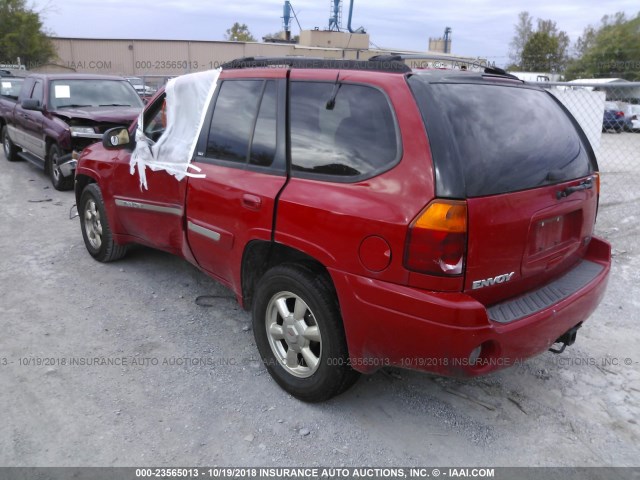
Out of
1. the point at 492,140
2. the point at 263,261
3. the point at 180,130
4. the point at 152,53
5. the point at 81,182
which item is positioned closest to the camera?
the point at 492,140

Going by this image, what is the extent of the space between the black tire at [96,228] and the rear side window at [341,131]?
283 centimetres

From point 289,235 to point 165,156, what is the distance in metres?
1.73

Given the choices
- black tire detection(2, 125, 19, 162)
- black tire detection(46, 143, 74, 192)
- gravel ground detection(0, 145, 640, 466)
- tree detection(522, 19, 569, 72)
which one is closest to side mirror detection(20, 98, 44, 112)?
black tire detection(46, 143, 74, 192)

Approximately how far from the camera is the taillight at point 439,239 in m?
2.38

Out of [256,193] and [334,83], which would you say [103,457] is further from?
[334,83]

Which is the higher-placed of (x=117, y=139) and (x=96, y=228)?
(x=117, y=139)

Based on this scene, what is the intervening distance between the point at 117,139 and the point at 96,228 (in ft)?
3.63

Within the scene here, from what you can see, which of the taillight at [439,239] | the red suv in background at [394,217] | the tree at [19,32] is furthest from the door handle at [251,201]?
the tree at [19,32]

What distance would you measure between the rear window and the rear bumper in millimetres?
521

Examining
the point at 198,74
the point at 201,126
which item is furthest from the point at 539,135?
the point at 198,74

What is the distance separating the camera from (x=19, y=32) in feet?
108

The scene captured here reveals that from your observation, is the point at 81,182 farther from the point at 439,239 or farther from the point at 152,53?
the point at 152,53

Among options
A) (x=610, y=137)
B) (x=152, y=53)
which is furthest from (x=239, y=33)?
(x=610, y=137)

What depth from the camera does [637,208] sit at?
725 cm
